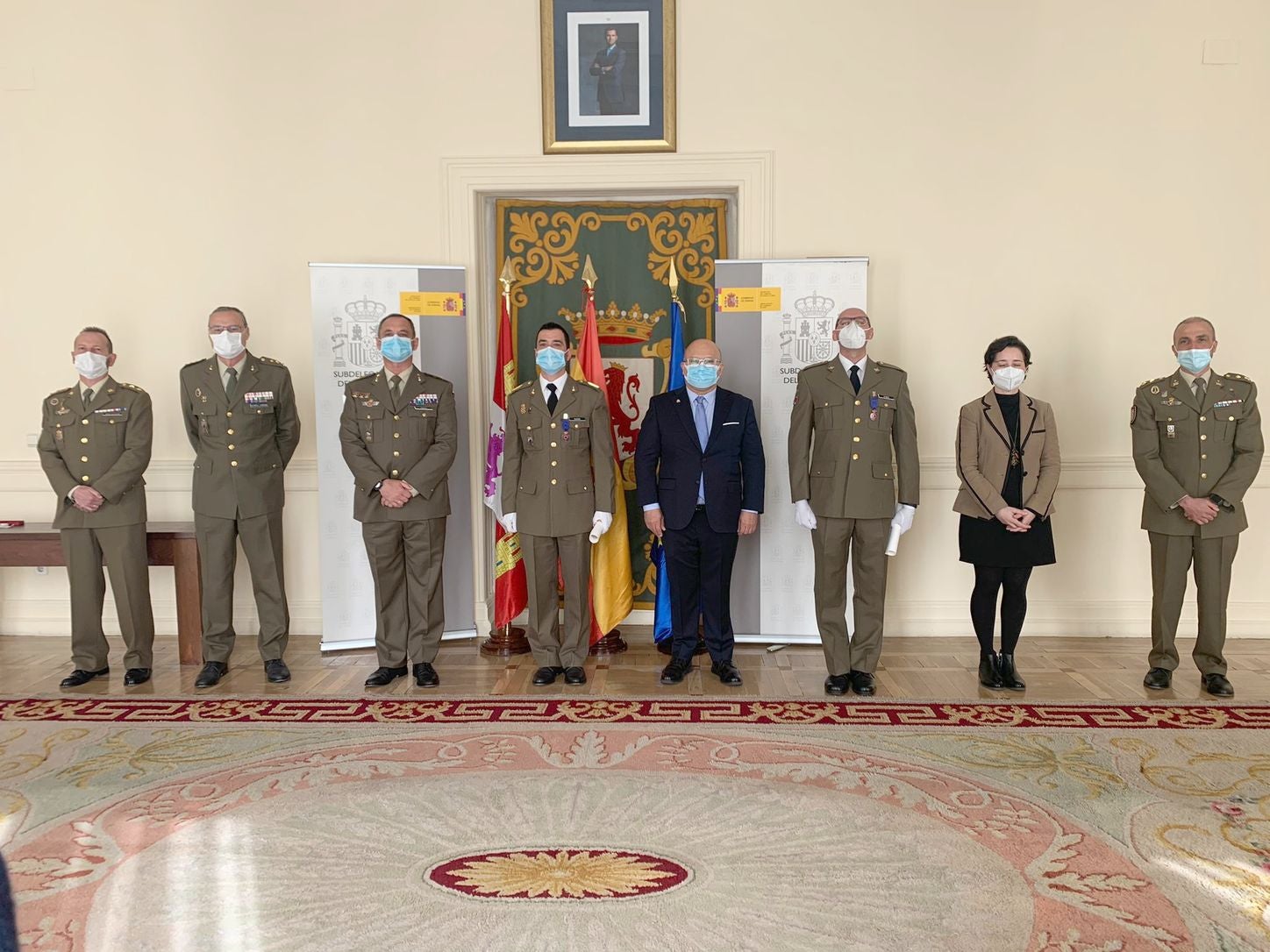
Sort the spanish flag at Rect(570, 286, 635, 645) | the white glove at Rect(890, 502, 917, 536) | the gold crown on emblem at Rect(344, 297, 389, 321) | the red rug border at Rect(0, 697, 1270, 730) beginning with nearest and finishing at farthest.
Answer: the red rug border at Rect(0, 697, 1270, 730)
the white glove at Rect(890, 502, 917, 536)
the spanish flag at Rect(570, 286, 635, 645)
the gold crown on emblem at Rect(344, 297, 389, 321)

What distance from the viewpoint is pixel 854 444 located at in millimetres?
3908

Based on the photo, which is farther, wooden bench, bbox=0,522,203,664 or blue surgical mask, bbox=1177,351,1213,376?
wooden bench, bbox=0,522,203,664

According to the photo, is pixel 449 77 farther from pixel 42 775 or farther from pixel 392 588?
pixel 42 775

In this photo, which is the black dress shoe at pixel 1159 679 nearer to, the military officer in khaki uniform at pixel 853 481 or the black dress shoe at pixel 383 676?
the military officer in khaki uniform at pixel 853 481

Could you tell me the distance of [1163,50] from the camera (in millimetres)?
4699

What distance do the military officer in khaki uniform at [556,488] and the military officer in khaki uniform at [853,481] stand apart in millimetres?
829

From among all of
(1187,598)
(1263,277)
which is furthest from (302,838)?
(1263,277)

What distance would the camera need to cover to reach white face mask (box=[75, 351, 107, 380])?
13.4 feet

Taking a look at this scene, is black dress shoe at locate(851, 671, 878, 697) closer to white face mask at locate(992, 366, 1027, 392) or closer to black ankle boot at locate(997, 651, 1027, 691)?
black ankle boot at locate(997, 651, 1027, 691)

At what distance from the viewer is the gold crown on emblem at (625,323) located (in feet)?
16.5

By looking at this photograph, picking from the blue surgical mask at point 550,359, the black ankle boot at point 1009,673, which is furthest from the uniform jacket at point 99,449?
the black ankle boot at point 1009,673

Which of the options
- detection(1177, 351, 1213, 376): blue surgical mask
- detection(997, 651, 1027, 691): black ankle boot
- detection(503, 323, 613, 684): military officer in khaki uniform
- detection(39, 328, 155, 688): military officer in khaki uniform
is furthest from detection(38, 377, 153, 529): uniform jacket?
detection(1177, 351, 1213, 376): blue surgical mask

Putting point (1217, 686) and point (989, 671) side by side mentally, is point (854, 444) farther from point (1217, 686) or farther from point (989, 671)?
point (1217, 686)

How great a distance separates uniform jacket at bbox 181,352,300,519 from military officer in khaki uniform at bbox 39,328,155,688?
224 millimetres
